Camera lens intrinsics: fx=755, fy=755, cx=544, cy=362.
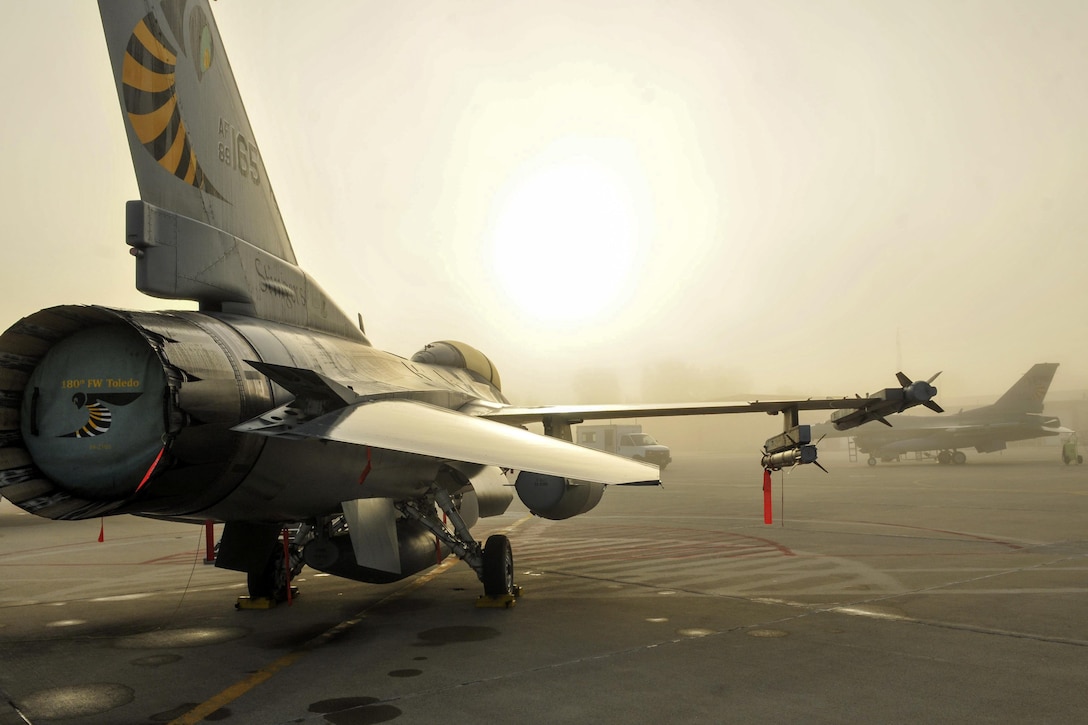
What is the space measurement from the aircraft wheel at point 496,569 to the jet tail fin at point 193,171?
11.8 ft

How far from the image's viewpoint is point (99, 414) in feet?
19.6

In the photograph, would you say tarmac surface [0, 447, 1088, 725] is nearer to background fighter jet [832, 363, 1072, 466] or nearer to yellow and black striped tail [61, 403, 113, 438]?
Result: yellow and black striped tail [61, 403, 113, 438]

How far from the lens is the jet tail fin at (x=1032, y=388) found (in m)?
40.1

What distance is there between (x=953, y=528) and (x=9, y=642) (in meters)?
16.2

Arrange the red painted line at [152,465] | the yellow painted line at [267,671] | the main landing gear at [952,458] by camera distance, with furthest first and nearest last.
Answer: the main landing gear at [952,458] → the red painted line at [152,465] → the yellow painted line at [267,671]

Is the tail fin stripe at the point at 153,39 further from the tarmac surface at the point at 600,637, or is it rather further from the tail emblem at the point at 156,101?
the tarmac surface at the point at 600,637

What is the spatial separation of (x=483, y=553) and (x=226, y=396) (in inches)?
171

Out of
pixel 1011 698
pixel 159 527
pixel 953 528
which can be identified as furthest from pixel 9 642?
pixel 953 528

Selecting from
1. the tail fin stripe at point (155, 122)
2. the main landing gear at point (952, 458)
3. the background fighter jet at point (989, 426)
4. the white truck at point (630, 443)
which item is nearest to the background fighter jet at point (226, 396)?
the tail fin stripe at point (155, 122)

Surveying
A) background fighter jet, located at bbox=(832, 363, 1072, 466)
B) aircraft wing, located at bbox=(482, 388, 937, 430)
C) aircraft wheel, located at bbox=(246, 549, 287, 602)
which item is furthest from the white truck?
aircraft wheel, located at bbox=(246, 549, 287, 602)

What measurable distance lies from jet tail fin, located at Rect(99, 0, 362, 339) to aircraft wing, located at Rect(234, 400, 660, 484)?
6.80 ft

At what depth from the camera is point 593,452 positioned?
7.08m

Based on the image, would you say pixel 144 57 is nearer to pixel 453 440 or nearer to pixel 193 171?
pixel 193 171

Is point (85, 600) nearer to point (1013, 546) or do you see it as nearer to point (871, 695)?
point (871, 695)
